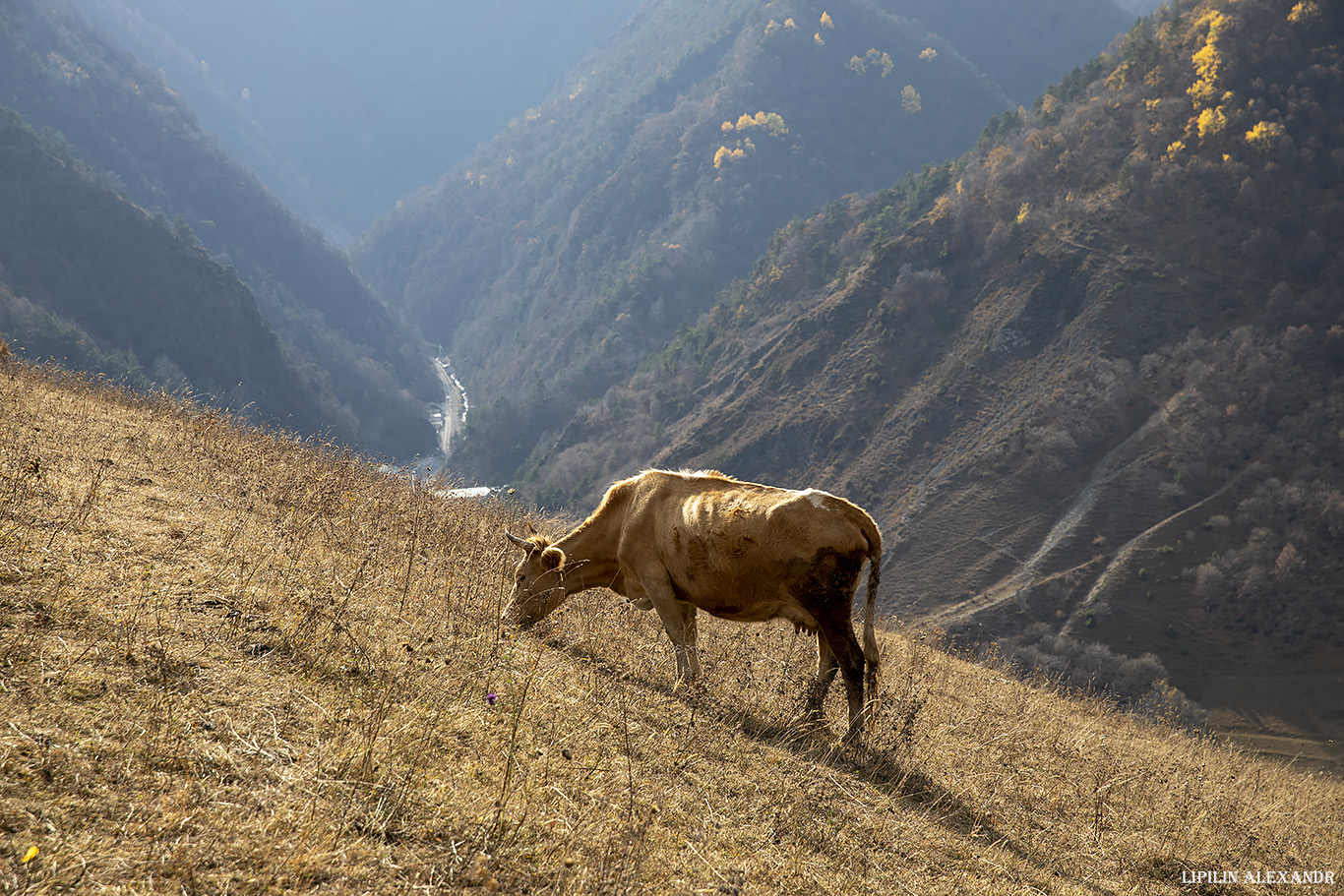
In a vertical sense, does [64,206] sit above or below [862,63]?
below

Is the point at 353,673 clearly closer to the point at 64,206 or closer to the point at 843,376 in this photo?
the point at 843,376

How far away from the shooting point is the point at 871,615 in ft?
26.2

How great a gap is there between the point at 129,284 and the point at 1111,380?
321ft

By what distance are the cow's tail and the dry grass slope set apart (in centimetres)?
47

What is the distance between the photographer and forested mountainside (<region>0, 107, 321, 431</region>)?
264 ft

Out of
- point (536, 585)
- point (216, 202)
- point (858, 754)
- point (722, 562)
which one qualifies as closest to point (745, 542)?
point (722, 562)

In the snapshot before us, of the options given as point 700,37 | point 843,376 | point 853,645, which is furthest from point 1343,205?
point 700,37

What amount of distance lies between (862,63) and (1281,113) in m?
111

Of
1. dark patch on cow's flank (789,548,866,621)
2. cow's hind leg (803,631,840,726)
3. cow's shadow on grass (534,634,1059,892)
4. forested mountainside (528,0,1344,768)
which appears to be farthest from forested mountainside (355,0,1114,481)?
dark patch on cow's flank (789,548,866,621)

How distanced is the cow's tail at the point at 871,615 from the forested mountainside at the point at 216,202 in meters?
97.7

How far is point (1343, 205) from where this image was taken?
5544 centimetres

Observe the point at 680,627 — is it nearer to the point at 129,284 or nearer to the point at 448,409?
the point at 129,284

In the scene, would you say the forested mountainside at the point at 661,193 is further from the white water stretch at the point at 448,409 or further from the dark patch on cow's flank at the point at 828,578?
the dark patch on cow's flank at the point at 828,578

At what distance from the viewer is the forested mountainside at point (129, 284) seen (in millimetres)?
80562
